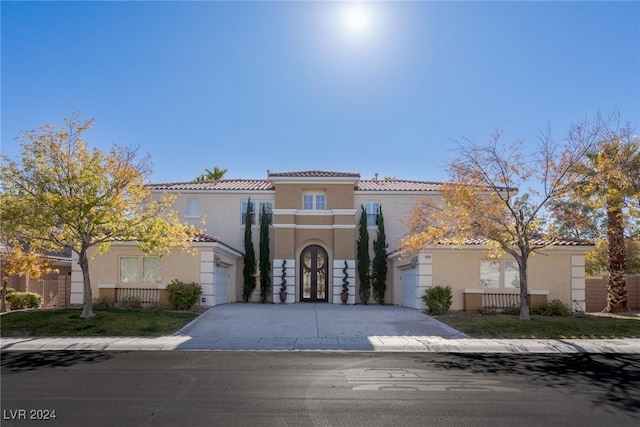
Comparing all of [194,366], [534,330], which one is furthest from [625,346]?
[194,366]

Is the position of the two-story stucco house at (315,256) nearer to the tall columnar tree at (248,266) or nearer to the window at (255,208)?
the window at (255,208)

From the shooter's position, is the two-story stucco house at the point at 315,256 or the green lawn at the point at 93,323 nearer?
the green lawn at the point at 93,323

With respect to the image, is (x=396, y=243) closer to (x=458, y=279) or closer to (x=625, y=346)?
(x=458, y=279)

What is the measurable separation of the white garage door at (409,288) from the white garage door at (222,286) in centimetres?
855

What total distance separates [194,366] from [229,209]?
17.7 m

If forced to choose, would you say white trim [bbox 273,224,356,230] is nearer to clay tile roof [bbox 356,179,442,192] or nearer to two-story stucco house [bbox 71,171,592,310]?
two-story stucco house [bbox 71,171,592,310]

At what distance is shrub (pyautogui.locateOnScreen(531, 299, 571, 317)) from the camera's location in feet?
65.0

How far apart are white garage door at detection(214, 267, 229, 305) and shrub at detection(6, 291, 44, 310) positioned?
792 cm

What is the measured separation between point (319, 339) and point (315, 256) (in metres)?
12.2

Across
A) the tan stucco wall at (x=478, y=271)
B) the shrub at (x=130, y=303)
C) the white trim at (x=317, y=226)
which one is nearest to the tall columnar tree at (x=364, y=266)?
the white trim at (x=317, y=226)

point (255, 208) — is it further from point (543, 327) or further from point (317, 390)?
point (317, 390)

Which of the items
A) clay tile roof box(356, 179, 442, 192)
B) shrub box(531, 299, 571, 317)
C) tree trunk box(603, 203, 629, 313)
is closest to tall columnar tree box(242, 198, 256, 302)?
clay tile roof box(356, 179, 442, 192)

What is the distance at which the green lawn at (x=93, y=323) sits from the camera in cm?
1577

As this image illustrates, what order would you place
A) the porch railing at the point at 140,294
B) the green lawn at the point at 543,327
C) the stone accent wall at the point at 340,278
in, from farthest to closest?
the stone accent wall at the point at 340,278, the porch railing at the point at 140,294, the green lawn at the point at 543,327
